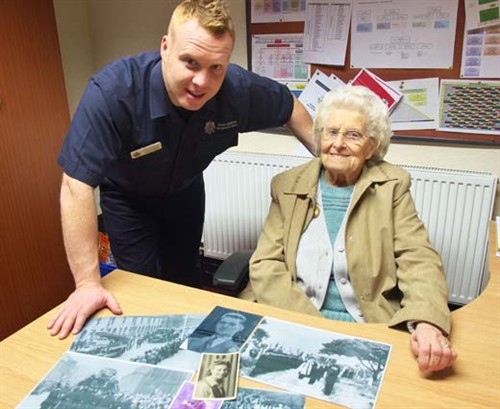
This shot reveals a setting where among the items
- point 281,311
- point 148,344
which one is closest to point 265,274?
point 281,311

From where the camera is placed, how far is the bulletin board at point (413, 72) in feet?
6.60

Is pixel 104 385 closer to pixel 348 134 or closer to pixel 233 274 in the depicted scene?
pixel 233 274

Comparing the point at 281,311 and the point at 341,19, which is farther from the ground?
the point at 341,19

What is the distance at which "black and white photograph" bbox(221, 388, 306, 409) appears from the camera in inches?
34.9

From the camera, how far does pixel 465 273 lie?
7.31 ft

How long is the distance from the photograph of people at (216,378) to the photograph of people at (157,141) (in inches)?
13.0

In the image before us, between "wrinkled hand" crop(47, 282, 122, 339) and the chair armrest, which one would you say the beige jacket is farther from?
"wrinkled hand" crop(47, 282, 122, 339)

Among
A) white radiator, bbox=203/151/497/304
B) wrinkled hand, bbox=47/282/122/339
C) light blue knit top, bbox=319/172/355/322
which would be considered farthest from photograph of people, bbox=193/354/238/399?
white radiator, bbox=203/151/497/304

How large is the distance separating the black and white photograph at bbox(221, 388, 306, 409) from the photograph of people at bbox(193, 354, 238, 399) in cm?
2

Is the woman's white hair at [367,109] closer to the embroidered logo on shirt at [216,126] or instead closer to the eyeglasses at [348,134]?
the eyeglasses at [348,134]

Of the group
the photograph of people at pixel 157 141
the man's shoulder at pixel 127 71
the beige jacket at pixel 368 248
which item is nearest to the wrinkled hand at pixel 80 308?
the photograph of people at pixel 157 141

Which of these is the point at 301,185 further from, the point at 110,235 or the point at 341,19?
the point at 341,19

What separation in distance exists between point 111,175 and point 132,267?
38cm

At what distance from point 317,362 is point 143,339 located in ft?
1.32
